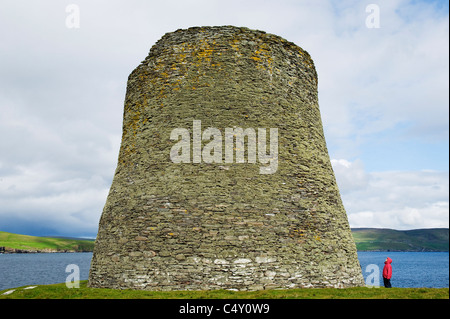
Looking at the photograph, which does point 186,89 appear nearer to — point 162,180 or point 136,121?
point 136,121

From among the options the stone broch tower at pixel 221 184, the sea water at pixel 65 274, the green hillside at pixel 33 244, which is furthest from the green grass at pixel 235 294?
the green hillside at pixel 33 244

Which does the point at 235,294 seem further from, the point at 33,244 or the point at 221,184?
the point at 33,244

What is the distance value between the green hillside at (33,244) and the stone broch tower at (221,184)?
288 feet

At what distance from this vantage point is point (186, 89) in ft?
40.4

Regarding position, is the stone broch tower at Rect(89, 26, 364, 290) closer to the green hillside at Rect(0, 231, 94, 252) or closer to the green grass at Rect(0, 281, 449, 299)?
the green grass at Rect(0, 281, 449, 299)

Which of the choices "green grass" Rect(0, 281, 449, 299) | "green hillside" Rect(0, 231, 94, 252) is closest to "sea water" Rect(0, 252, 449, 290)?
"green grass" Rect(0, 281, 449, 299)

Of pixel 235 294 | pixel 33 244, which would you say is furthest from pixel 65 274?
pixel 33 244

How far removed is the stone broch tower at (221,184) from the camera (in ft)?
33.4

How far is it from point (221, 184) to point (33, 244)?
11290 centimetres

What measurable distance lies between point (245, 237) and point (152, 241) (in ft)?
9.75

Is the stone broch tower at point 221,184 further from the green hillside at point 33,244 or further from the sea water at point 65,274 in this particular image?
the green hillside at point 33,244

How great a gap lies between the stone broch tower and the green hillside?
87.9m

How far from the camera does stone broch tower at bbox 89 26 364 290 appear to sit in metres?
10.2
